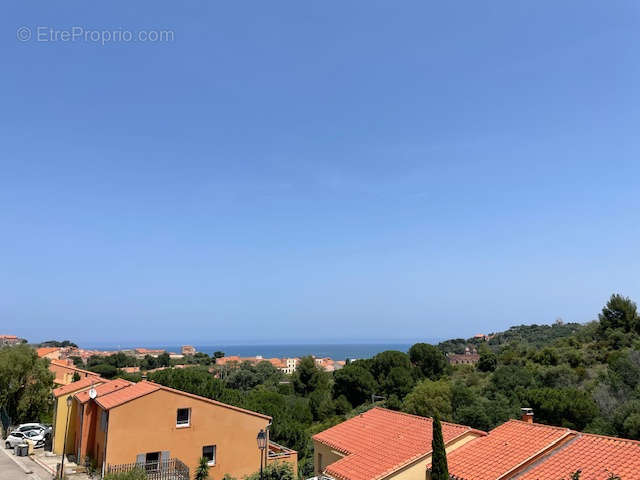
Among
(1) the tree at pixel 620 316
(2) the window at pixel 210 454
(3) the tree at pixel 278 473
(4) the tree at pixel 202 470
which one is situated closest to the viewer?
(3) the tree at pixel 278 473

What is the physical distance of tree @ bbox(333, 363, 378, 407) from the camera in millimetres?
55875

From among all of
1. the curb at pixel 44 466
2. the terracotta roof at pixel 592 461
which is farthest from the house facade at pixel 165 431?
the terracotta roof at pixel 592 461

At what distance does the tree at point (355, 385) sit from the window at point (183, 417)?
36632mm

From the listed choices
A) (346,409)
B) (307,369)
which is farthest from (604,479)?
(307,369)

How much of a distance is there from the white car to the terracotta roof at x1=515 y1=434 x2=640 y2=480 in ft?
89.0

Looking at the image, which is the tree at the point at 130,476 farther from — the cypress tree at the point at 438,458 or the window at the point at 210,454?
the cypress tree at the point at 438,458

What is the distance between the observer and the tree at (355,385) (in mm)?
55875

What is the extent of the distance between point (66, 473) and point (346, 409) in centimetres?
3743

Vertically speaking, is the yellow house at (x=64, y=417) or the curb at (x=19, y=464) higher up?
the yellow house at (x=64, y=417)

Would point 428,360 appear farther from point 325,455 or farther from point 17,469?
point 17,469

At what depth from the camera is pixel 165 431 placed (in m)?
21.3

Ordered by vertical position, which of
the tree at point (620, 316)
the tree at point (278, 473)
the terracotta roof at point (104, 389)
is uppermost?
the tree at point (620, 316)

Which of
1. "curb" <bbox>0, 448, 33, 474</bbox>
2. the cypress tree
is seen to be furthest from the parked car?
the cypress tree

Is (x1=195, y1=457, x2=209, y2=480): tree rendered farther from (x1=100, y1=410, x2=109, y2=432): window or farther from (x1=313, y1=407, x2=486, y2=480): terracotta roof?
(x1=313, y1=407, x2=486, y2=480): terracotta roof
